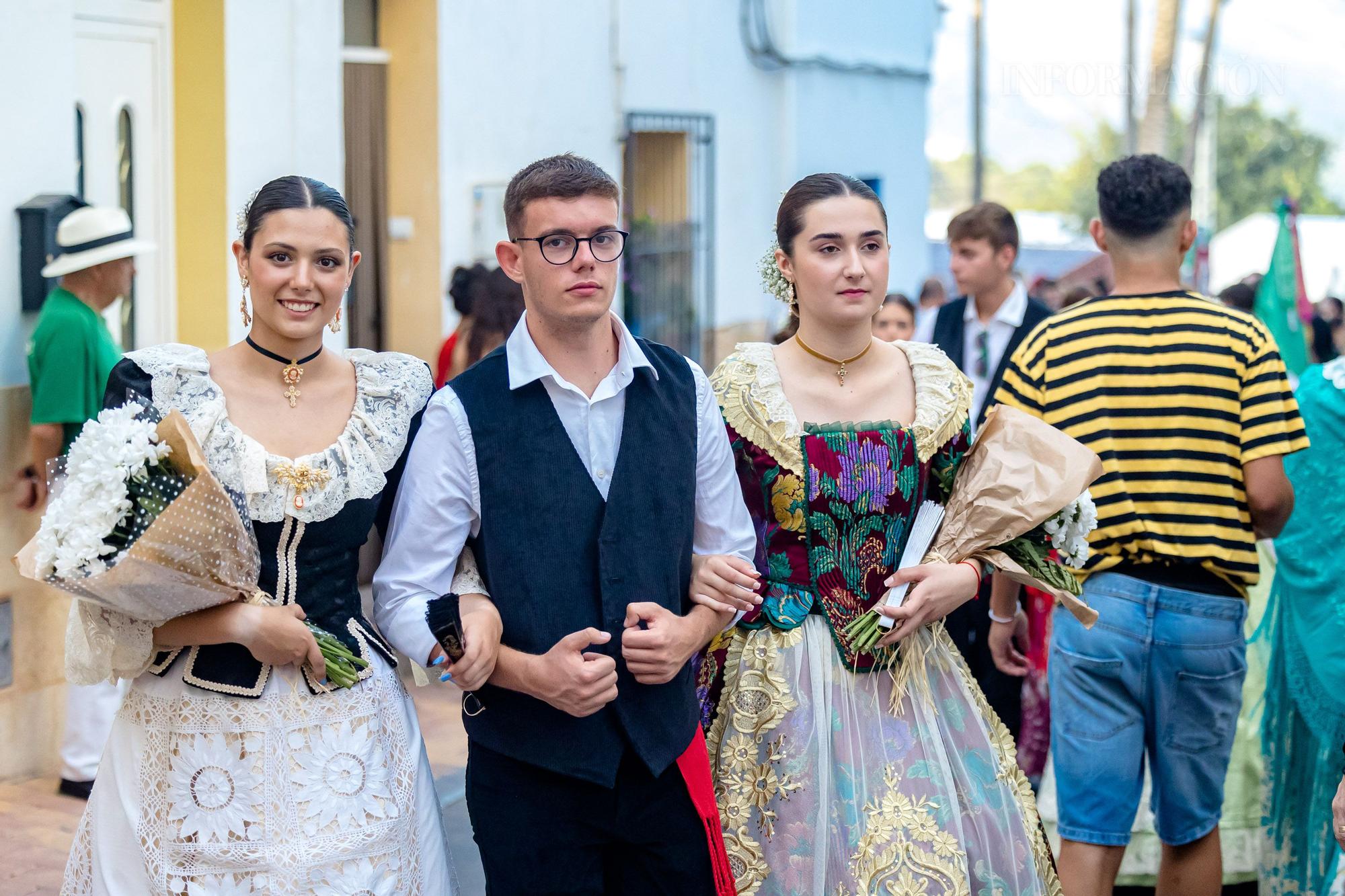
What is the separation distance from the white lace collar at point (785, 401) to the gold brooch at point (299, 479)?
1.02 m

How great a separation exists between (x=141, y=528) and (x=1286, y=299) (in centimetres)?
563

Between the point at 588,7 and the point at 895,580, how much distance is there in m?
7.99

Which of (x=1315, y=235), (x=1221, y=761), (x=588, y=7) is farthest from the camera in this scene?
(x=1315, y=235)

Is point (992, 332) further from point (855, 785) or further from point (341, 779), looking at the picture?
point (341, 779)

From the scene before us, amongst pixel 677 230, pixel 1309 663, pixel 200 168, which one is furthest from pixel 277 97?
pixel 677 230

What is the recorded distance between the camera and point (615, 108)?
1090 cm

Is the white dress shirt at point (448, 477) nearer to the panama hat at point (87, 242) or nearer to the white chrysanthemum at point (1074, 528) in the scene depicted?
the white chrysanthemum at point (1074, 528)

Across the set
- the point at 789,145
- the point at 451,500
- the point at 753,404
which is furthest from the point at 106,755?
the point at 789,145

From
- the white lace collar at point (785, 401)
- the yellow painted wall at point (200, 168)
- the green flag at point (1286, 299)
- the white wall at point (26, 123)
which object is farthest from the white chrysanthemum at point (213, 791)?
the green flag at point (1286, 299)

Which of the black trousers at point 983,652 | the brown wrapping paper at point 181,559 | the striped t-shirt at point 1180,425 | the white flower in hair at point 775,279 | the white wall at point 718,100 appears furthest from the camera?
the white wall at point 718,100

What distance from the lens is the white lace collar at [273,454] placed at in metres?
2.94

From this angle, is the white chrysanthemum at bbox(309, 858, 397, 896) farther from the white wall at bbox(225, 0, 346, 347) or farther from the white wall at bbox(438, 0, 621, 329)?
the white wall at bbox(438, 0, 621, 329)

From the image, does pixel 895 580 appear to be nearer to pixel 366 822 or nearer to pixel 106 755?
pixel 366 822

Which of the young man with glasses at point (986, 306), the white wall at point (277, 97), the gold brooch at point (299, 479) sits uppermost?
the white wall at point (277, 97)
